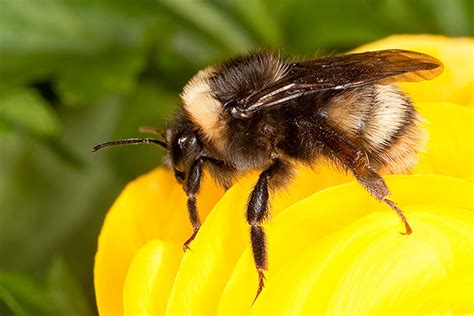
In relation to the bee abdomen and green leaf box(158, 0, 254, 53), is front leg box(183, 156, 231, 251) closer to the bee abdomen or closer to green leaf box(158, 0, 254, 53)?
the bee abdomen

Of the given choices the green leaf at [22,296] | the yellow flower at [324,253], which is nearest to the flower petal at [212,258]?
the yellow flower at [324,253]

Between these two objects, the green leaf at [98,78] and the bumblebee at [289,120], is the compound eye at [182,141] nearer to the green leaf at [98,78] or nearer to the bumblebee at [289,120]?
the bumblebee at [289,120]

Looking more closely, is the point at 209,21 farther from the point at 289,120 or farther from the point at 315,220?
the point at 315,220

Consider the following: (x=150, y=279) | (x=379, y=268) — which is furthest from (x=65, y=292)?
(x=379, y=268)

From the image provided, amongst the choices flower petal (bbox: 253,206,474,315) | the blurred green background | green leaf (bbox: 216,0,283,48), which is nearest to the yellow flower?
flower petal (bbox: 253,206,474,315)

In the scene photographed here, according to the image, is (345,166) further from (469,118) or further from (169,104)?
(169,104)

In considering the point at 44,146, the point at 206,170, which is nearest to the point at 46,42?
the point at 44,146

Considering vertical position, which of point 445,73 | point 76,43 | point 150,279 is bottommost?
point 150,279
